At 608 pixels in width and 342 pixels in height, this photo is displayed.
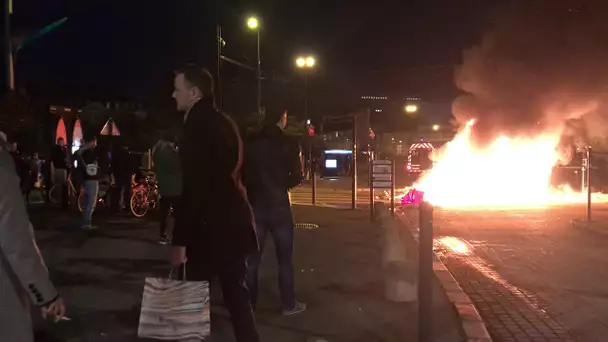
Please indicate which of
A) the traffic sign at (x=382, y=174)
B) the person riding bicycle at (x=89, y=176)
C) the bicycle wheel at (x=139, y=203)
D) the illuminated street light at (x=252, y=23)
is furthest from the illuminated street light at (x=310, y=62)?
the person riding bicycle at (x=89, y=176)

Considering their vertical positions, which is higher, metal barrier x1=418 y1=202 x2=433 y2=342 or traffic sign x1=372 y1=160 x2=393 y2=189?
traffic sign x1=372 y1=160 x2=393 y2=189

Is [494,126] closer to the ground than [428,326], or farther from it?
farther from it

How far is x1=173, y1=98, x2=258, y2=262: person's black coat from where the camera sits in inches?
160

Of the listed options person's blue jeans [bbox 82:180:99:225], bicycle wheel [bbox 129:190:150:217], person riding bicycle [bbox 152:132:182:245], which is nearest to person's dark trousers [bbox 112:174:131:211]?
bicycle wheel [bbox 129:190:150:217]

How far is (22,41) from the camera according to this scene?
682 inches

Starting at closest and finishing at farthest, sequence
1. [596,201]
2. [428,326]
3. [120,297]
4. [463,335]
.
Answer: [428,326], [463,335], [120,297], [596,201]

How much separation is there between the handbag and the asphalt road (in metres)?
3.27

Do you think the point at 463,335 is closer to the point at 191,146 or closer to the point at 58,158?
the point at 191,146

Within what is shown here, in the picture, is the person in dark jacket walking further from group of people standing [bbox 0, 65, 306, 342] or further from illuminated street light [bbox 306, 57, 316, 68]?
illuminated street light [bbox 306, 57, 316, 68]

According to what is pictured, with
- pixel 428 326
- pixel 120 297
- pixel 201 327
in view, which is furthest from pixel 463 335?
pixel 120 297

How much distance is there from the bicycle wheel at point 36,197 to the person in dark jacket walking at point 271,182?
13.8m

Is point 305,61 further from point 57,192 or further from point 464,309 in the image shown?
point 464,309

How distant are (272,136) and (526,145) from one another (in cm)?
2455

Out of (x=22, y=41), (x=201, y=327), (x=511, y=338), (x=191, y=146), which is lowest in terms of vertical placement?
(x=511, y=338)
